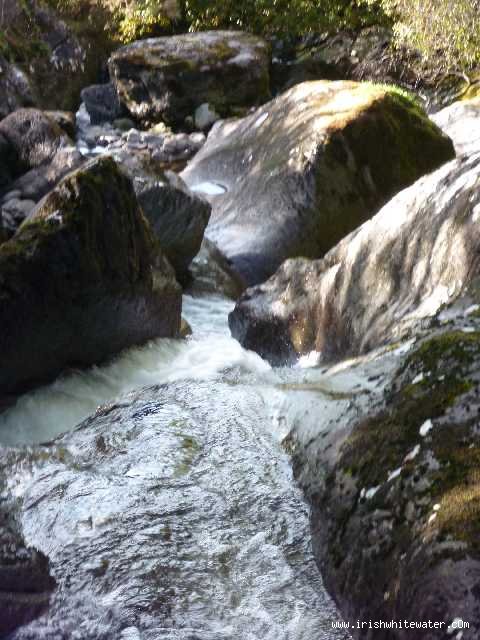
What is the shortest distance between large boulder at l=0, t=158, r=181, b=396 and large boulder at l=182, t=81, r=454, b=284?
3.00m

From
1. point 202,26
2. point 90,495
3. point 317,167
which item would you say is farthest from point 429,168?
point 202,26

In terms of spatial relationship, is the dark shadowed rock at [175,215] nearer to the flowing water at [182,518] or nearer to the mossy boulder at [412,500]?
the flowing water at [182,518]

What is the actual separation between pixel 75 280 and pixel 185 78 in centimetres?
1322

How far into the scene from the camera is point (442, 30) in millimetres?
15250

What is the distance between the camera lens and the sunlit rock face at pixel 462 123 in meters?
11.3

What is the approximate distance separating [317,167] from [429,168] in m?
1.49

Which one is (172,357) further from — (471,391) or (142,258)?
(471,391)

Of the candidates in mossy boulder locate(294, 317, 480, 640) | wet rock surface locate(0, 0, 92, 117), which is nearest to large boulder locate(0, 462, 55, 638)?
mossy boulder locate(294, 317, 480, 640)

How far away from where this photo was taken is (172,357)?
242 inches

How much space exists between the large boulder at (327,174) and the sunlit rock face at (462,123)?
2.22 m

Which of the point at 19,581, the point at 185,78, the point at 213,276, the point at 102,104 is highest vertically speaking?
the point at 185,78

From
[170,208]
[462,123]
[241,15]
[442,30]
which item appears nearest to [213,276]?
[170,208]

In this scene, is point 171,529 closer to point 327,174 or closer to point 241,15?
point 327,174

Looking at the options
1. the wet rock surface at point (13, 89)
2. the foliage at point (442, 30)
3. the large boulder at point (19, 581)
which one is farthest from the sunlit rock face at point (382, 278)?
the wet rock surface at point (13, 89)
